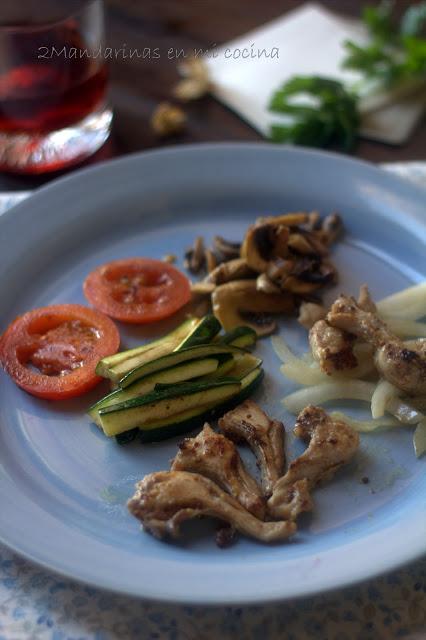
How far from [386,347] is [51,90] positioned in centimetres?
218

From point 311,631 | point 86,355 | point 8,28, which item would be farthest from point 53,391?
point 8,28

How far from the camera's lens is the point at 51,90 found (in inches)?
154

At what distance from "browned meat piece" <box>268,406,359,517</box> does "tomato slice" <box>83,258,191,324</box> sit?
2.81ft

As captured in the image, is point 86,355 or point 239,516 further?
point 86,355

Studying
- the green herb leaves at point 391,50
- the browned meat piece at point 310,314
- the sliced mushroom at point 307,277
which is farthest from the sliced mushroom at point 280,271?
the green herb leaves at point 391,50

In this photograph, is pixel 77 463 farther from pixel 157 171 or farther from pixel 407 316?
pixel 157 171

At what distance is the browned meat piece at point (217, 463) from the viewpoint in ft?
7.99

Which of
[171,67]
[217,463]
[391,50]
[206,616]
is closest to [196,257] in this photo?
[217,463]

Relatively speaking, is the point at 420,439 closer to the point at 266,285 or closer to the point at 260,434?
the point at 260,434

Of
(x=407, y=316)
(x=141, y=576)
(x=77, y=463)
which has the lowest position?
(x=77, y=463)

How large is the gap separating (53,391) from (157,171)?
142 centimetres

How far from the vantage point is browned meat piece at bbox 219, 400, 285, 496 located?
2533 mm

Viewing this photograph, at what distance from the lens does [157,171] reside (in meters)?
3.79

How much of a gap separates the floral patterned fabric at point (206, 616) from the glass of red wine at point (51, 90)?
237 centimetres
